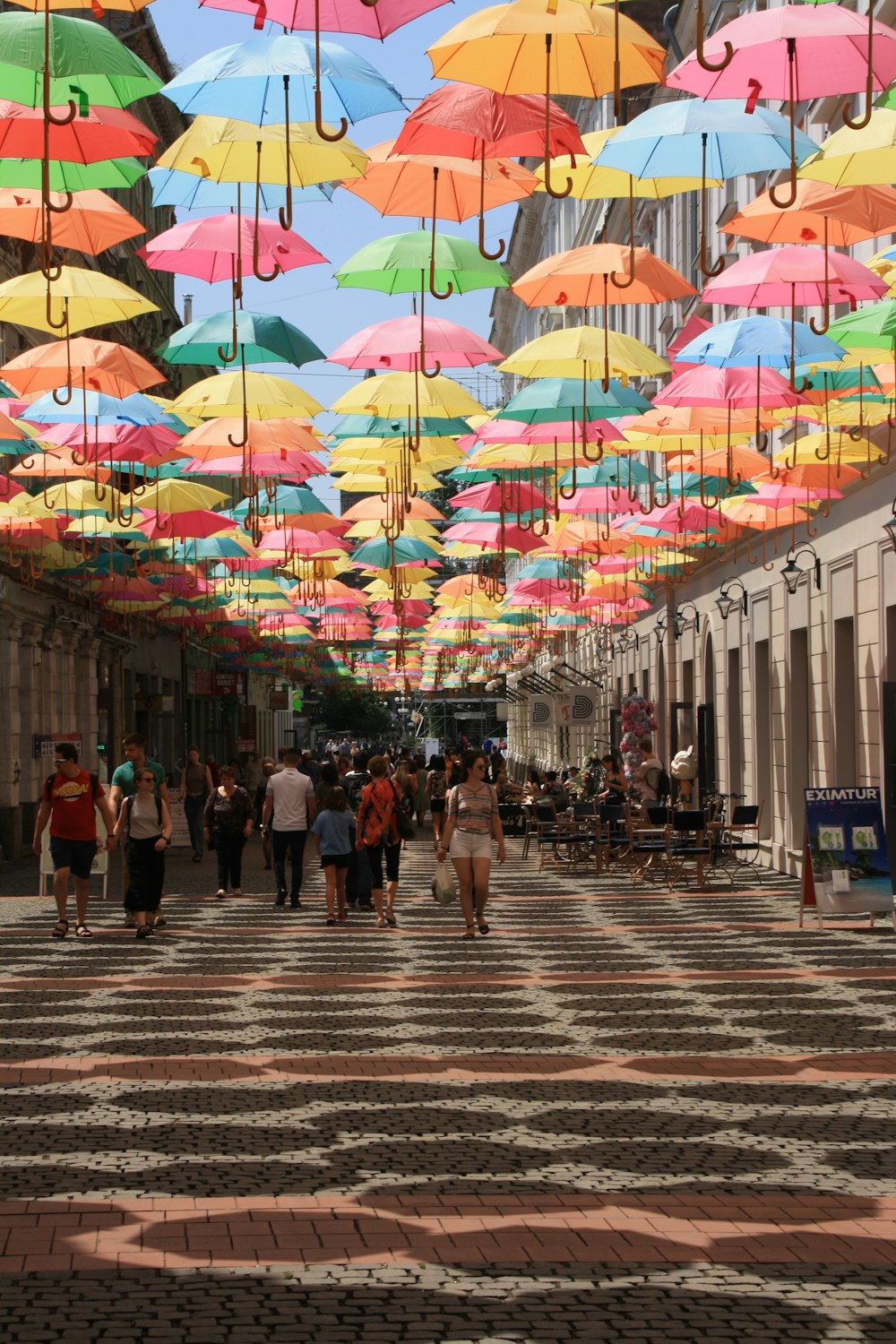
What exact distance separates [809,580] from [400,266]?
11.2 metres

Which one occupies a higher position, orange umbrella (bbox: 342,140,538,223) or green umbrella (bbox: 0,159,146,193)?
green umbrella (bbox: 0,159,146,193)

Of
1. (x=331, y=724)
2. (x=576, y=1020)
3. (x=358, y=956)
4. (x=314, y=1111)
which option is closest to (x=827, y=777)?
(x=358, y=956)

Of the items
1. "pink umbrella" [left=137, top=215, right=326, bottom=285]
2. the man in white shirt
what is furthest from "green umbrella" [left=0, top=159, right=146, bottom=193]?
the man in white shirt

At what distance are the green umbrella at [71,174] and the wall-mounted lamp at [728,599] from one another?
17.6 meters

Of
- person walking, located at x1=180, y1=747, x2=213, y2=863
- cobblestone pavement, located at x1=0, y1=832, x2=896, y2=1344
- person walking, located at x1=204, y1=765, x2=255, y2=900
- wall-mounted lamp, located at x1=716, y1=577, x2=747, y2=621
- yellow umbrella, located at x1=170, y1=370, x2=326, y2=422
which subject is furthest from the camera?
person walking, located at x1=180, y1=747, x2=213, y2=863

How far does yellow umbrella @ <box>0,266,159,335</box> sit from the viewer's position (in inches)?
628

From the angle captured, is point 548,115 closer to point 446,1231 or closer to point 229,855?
point 446,1231

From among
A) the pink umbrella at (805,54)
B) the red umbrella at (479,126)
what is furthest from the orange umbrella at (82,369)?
the pink umbrella at (805,54)

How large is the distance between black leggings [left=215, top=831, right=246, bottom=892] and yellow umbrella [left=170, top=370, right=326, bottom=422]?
18.1 feet

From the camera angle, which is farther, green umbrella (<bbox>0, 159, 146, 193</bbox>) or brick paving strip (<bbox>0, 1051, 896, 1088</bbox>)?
green umbrella (<bbox>0, 159, 146, 193</bbox>)

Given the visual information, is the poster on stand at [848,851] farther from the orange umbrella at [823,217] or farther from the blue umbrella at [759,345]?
the orange umbrella at [823,217]

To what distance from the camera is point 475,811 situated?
1791cm

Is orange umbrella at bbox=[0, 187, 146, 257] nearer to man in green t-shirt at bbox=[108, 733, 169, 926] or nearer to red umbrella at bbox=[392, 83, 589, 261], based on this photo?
red umbrella at bbox=[392, 83, 589, 261]

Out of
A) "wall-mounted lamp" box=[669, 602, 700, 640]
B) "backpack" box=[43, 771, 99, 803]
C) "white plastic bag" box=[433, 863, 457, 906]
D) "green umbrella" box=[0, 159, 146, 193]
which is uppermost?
"green umbrella" box=[0, 159, 146, 193]
